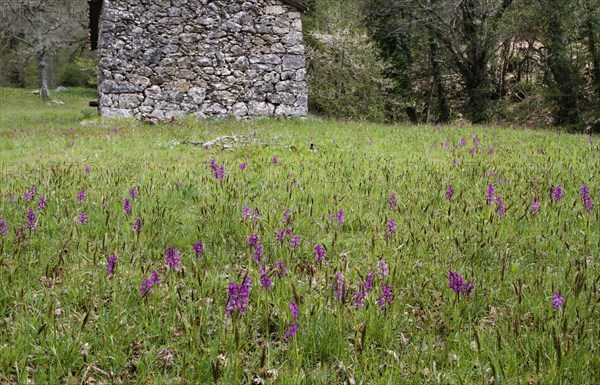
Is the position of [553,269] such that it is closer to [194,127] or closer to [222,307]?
[222,307]

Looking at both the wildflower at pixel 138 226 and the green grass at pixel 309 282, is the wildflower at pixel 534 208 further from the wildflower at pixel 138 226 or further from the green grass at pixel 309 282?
the wildflower at pixel 138 226

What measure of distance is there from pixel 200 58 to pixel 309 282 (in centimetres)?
1657

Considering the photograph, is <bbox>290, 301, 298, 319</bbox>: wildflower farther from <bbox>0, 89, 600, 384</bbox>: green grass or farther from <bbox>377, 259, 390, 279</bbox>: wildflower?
<bbox>377, 259, 390, 279</bbox>: wildflower

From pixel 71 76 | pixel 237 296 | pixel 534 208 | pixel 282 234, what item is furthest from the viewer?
pixel 71 76

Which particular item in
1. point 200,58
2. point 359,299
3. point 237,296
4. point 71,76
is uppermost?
point 71,76

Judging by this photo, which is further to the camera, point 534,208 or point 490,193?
point 490,193

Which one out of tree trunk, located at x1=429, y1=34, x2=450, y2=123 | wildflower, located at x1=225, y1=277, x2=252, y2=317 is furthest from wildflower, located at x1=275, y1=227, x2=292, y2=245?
tree trunk, located at x1=429, y1=34, x2=450, y2=123

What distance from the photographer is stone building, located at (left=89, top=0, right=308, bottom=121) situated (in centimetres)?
1745

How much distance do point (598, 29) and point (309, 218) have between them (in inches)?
721

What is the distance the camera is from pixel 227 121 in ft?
57.5

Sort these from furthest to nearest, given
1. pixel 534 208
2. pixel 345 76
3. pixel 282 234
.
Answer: pixel 345 76 → pixel 534 208 → pixel 282 234

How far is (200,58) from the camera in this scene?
58.8ft

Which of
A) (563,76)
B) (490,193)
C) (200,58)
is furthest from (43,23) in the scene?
A: (490,193)

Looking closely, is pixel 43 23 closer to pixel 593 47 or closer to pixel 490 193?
pixel 593 47
